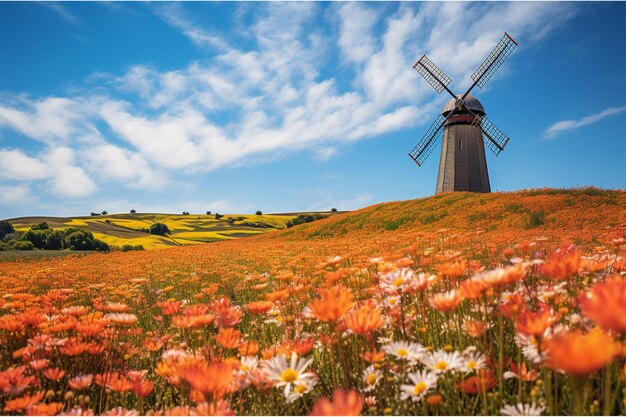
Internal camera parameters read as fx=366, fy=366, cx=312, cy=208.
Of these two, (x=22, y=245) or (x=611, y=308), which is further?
(x=22, y=245)

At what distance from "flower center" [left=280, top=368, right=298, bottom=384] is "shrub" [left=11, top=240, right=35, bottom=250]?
40523 mm

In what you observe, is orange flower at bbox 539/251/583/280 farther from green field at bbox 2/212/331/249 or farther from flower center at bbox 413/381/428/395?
green field at bbox 2/212/331/249

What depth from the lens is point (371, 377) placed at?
2100 mm

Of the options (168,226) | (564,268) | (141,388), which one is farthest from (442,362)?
(168,226)

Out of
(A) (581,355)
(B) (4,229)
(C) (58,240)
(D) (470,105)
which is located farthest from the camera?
(B) (4,229)

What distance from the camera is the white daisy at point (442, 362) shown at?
1.76 meters

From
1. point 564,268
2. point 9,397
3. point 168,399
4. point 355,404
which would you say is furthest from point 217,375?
point 9,397

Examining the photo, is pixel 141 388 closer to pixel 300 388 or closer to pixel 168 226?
pixel 300 388

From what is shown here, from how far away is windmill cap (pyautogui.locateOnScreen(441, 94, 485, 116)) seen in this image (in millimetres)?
31422

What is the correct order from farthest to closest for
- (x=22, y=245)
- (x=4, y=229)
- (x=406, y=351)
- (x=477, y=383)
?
1. (x=4, y=229)
2. (x=22, y=245)
3. (x=406, y=351)
4. (x=477, y=383)

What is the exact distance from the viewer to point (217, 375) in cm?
135

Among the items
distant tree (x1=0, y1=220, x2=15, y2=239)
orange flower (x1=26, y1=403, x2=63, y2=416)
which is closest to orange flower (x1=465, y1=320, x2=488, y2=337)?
orange flower (x1=26, y1=403, x2=63, y2=416)

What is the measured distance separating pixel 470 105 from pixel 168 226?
55.9 metres

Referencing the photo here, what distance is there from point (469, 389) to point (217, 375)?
1.21 metres
